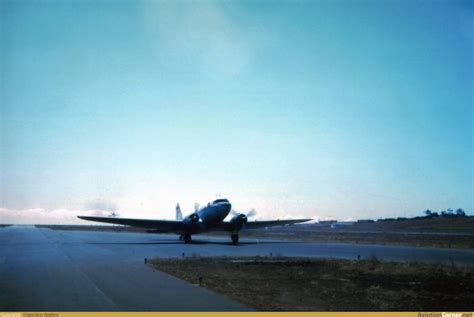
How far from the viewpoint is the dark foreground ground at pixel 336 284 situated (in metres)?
11.2

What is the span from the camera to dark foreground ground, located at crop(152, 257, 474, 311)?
11.2 meters

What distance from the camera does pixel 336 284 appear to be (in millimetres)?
14977

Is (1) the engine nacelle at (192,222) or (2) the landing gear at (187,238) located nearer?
(1) the engine nacelle at (192,222)

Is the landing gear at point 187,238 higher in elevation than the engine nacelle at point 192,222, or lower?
lower

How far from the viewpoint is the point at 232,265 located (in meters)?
21.1

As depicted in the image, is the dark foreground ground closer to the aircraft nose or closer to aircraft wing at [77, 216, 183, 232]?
the aircraft nose

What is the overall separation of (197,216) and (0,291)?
33.0 meters

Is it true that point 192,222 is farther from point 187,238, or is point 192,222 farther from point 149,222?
point 149,222

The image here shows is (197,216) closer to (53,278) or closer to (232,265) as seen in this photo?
(232,265)

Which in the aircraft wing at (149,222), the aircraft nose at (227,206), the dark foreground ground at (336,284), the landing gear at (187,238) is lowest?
the landing gear at (187,238)

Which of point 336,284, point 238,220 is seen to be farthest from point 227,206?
point 336,284

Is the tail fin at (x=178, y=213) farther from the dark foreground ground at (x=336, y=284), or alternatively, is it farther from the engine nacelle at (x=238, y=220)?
the dark foreground ground at (x=336, y=284)

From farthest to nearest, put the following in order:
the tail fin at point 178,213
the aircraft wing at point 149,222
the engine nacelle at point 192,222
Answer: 1. the tail fin at point 178,213
2. the aircraft wing at point 149,222
3. the engine nacelle at point 192,222

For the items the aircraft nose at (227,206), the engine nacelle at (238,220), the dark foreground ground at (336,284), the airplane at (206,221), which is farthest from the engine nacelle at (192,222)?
the dark foreground ground at (336,284)
